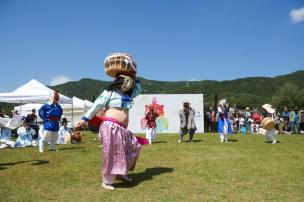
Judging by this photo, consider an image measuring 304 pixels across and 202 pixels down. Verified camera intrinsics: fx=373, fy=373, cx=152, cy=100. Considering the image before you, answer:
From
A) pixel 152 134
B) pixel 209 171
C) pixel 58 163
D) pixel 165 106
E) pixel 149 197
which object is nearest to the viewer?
pixel 149 197

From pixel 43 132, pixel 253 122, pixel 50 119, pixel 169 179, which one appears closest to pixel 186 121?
pixel 50 119

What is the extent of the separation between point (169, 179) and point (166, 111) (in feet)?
62.9

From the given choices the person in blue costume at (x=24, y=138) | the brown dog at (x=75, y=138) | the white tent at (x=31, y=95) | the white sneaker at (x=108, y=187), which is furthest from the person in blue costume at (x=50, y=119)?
the white tent at (x=31, y=95)

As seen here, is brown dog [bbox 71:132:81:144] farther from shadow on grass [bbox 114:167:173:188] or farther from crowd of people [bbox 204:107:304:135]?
crowd of people [bbox 204:107:304:135]

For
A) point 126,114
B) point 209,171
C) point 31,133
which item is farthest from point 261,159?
point 31,133

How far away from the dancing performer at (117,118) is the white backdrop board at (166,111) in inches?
751

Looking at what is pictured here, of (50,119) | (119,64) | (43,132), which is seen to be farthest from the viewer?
(43,132)

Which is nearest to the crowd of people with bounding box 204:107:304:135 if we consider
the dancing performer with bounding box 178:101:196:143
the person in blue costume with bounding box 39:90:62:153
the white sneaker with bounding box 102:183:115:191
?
the dancing performer with bounding box 178:101:196:143

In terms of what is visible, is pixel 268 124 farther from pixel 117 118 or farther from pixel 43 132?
pixel 117 118

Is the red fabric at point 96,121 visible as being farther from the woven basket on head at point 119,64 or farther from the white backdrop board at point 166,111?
the white backdrop board at point 166,111

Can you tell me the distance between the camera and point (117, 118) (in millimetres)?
7004

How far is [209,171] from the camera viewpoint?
834 centimetres

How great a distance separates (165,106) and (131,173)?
60.4ft

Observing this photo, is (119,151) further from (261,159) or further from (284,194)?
(261,159)
